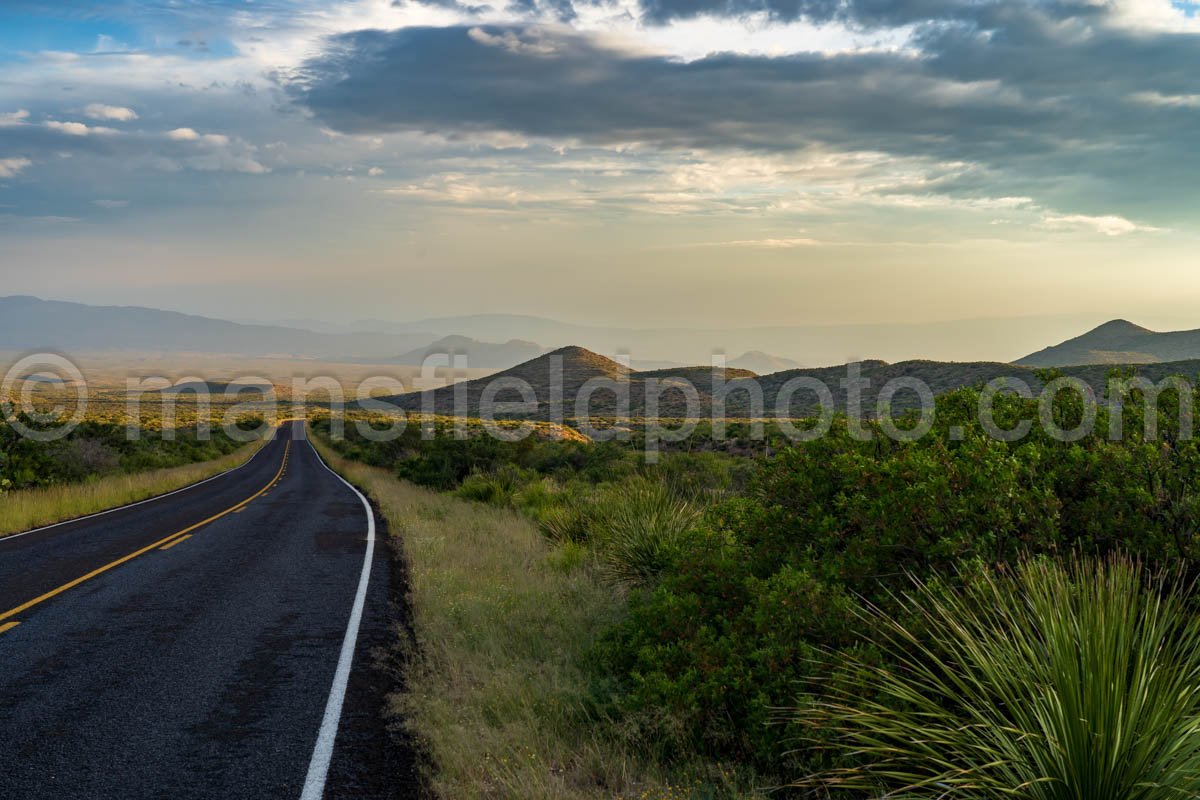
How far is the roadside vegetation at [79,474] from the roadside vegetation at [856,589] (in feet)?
54.2

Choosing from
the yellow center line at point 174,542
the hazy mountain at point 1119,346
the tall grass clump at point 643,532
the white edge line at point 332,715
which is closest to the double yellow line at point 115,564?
the yellow center line at point 174,542

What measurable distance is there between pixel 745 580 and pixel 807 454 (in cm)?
119

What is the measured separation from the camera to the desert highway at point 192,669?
5.54m

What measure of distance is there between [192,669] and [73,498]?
17181mm

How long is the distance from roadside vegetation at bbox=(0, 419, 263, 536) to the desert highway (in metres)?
4.35

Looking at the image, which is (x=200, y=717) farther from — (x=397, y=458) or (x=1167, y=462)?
(x=397, y=458)

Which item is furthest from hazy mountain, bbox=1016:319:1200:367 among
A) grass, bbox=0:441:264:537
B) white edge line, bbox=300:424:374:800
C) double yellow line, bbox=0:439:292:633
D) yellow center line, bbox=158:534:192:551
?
white edge line, bbox=300:424:374:800

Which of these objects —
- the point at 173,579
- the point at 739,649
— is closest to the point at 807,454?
the point at 739,649

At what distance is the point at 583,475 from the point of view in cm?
2530

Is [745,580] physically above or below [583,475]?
above

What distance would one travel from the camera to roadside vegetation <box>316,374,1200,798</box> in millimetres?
4629

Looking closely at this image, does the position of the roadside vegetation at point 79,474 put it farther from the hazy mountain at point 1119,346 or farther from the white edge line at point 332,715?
the hazy mountain at point 1119,346

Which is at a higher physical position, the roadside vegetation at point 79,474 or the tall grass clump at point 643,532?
the tall grass clump at point 643,532

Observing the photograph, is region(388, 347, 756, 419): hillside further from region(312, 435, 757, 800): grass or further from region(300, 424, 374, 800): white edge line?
region(300, 424, 374, 800): white edge line
